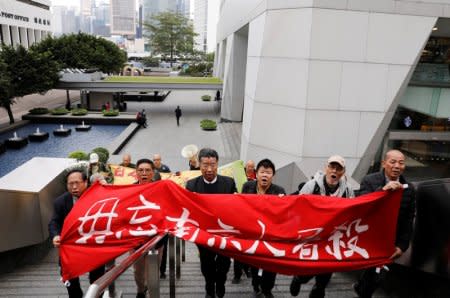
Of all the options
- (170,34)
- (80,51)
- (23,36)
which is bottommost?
(80,51)

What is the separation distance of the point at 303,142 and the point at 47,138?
716 inches

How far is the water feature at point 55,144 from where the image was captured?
18.5 m

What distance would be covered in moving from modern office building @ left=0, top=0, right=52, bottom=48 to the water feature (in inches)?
1124

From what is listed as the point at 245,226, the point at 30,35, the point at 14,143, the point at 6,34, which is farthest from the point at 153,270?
the point at 30,35

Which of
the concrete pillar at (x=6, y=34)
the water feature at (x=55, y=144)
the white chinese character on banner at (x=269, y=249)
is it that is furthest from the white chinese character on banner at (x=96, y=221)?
the concrete pillar at (x=6, y=34)

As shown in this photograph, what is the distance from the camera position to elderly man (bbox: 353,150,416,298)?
12.4ft

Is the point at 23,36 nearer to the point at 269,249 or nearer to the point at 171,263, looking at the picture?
the point at 171,263

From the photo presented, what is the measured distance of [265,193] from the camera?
4211mm

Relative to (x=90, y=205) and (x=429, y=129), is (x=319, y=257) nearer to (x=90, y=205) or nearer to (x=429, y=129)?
(x=90, y=205)

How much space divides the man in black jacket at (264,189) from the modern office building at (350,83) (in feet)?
20.9

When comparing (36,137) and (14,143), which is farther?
(36,137)

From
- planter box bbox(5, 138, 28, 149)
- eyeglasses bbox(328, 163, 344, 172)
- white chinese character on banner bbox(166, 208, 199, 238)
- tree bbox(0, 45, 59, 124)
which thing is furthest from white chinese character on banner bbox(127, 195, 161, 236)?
tree bbox(0, 45, 59, 124)

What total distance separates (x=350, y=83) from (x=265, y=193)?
23.3ft

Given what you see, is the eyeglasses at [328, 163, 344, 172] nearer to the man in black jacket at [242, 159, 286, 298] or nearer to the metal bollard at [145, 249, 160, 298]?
the man in black jacket at [242, 159, 286, 298]
